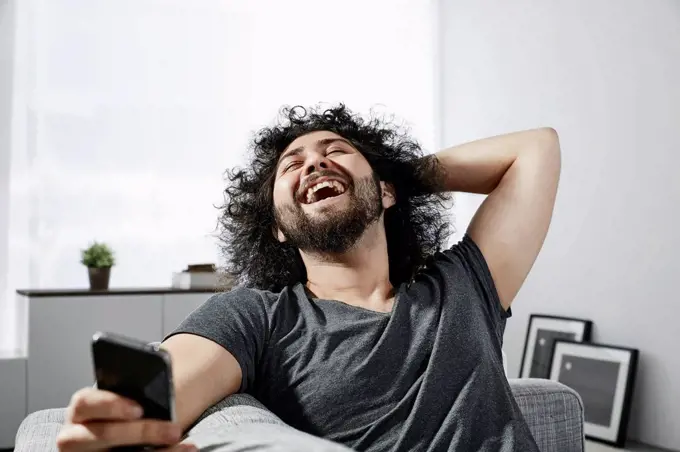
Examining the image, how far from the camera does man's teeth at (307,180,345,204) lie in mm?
1843

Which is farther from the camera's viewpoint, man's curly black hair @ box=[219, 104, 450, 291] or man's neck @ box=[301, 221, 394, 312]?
man's curly black hair @ box=[219, 104, 450, 291]

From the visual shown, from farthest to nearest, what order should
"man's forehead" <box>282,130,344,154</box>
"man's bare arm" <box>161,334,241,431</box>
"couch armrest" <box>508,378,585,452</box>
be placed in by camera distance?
"man's forehead" <box>282,130,344,154</box> → "couch armrest" <box>508,378,585,452</box> → "man's bare arm" <box>161,334,241,431</box>

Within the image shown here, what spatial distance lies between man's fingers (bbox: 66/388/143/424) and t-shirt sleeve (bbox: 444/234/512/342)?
0.96 meters

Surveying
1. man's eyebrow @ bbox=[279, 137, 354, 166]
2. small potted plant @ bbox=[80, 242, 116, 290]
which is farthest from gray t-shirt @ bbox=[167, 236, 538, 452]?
small potted plant @ bbox=[80, 242, 116, 290]

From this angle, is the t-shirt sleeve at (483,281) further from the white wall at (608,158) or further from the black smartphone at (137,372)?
the white wall at (608,158)

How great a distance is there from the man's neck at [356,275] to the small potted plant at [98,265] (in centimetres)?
260

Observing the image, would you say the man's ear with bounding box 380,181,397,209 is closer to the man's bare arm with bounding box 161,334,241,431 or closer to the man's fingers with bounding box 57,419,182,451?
the man's bare arm with bounding box 161,334,241,431

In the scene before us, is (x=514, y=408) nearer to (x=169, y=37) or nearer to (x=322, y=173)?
(x=322, y=173)

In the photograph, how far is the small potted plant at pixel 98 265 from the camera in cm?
417

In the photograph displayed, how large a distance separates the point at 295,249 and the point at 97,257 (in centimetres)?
249

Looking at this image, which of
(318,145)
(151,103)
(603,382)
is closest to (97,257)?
(151,103)

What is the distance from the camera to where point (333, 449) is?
33.4 inches

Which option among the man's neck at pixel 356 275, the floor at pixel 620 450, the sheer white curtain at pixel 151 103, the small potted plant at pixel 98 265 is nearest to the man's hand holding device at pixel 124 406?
the man's neck at pixel 356 275

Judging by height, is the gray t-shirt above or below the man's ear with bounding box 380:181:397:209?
below
